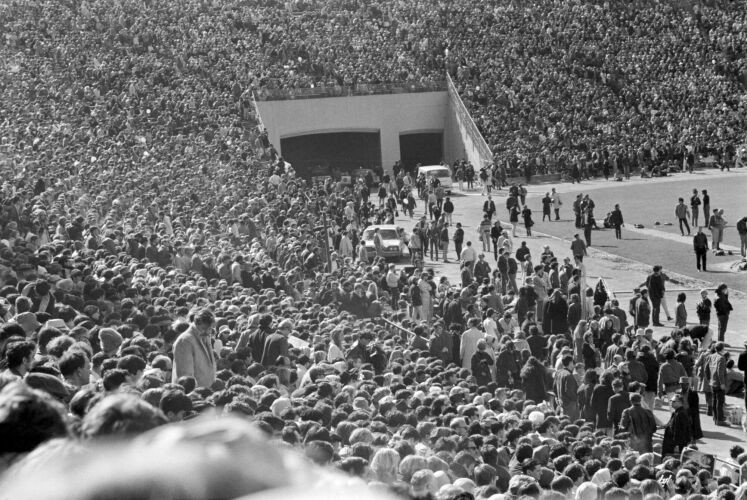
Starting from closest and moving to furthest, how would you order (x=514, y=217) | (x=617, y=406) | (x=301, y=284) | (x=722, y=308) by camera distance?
(x=617, y=406), (x=722, y=308), (x=301, y=284), (x=514, y=217)

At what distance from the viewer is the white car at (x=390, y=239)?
34.5 metres

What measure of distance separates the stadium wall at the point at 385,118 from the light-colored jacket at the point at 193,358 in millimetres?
42713

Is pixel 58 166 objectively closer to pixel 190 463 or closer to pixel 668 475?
pixel 668 475

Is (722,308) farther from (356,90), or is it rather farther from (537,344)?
(356,90)

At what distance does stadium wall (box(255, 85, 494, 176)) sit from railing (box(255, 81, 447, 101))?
172 mm

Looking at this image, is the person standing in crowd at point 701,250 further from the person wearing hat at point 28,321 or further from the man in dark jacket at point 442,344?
the person wearing hat at point 28,321

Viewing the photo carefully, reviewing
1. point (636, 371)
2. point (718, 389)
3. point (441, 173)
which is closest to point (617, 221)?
point (441, 173)

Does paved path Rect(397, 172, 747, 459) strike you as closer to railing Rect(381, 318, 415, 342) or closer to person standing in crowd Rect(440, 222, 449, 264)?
person standing in crowd Rect(440, 222, 449, 264)

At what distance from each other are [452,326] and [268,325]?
272 inches

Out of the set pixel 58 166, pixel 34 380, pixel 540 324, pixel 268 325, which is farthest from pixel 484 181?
pixel 34 380

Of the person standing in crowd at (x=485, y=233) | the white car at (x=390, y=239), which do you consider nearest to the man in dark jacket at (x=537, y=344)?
the white car at (x=390, y=239)

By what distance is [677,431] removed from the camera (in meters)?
15.2

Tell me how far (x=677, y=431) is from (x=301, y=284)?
32.2ft

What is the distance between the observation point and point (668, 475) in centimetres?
1118
